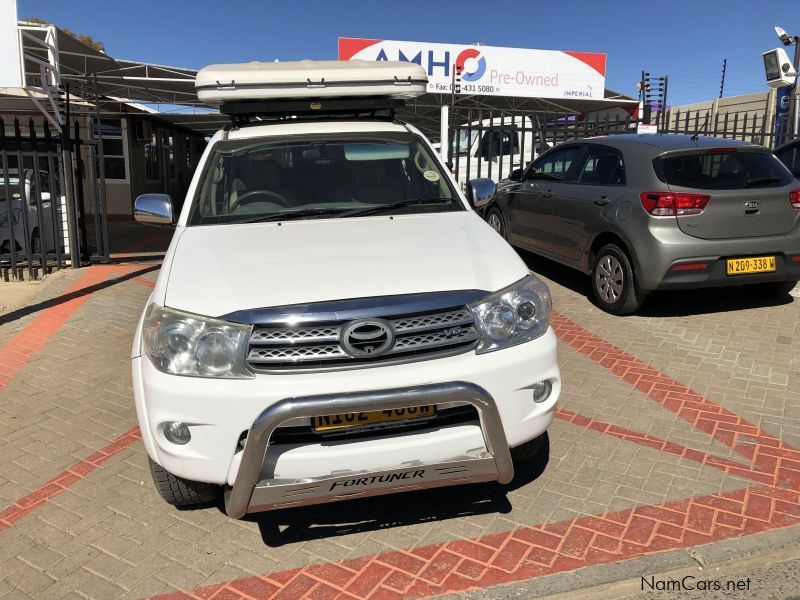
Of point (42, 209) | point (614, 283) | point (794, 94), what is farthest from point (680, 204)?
point (794, 94)

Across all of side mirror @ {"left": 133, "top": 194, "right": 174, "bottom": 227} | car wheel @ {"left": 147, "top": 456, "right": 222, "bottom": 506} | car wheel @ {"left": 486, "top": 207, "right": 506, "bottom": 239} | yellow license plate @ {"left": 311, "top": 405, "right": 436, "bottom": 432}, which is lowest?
car wheel @ {"left": 147, "top": 456, "right": 222, "bottom": 506}

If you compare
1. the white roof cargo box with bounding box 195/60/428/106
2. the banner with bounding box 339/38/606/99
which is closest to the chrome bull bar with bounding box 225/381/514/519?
the white roof cargo box with bounding box 195/60/428/106

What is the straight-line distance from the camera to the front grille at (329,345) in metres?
2.52

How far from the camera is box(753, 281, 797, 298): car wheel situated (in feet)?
22.3

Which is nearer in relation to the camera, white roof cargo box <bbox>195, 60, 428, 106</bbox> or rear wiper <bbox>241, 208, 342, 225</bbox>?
rear wiper <bbox>241, 208, 342, 225</bbox>

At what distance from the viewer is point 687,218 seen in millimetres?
5688

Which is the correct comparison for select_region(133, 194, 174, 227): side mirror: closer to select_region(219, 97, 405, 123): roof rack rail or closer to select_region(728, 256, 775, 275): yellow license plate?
select_region(219, 97, 405, 123): roof rack rail

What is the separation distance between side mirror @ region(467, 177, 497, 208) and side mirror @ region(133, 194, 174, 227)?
2079mm

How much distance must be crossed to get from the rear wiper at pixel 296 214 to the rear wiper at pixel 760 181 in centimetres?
424

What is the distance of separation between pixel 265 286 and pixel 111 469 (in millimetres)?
1803

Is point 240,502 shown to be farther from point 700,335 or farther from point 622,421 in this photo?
point 700,335

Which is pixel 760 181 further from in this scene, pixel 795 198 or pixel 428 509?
pixel 428 509

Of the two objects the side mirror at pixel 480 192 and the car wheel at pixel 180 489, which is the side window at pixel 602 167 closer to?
the side mirror at pixel 480 192

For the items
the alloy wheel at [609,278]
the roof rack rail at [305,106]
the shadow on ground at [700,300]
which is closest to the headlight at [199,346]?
the roof rack rail at [305,106]
